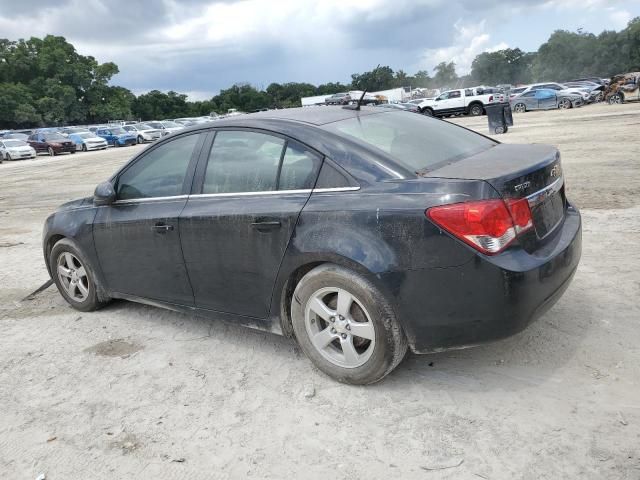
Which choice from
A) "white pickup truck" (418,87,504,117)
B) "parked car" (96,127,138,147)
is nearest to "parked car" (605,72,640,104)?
"white pickup truck" (418,87,504,117)

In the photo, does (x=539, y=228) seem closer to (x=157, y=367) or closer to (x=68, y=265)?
(x=157, y=367)

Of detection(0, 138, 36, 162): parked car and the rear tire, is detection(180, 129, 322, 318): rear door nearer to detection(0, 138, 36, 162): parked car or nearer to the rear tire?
detection(0, 138, 36, 162): parked car

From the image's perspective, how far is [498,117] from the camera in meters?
19.3

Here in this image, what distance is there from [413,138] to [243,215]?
1212 mm

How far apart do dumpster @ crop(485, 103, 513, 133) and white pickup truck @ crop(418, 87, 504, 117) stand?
15141 mm

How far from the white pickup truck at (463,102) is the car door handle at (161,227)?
32.1 m

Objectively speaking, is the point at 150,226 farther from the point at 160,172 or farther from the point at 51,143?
the point at 51,143

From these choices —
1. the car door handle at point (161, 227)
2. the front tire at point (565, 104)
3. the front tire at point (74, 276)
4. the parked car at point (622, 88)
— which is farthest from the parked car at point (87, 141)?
the car door handle at point (161, 227)

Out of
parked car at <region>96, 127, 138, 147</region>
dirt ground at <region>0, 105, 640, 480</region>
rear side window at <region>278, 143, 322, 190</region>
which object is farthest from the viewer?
parked car at <region>96, 127, 138, 147</region>

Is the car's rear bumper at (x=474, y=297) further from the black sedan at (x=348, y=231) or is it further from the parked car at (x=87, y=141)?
the parked car at (x=87, y=141)

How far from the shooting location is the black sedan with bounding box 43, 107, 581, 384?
2857 mm

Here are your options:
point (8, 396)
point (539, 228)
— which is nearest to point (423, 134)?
point (539, 228)

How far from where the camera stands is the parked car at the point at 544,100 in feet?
111

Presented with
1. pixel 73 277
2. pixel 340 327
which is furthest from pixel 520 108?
pixel 340 327
